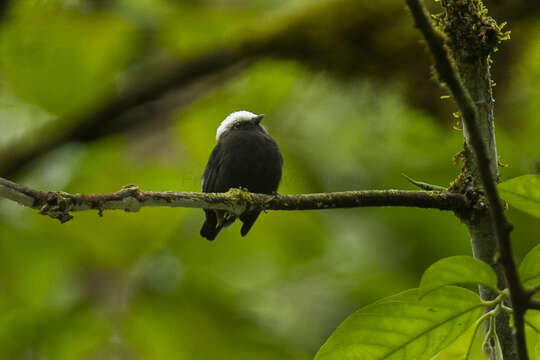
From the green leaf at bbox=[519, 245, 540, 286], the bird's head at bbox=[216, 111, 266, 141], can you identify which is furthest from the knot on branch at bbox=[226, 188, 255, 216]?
the bird's head at bbox=[216, 111, 266, 141]

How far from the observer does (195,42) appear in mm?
3938

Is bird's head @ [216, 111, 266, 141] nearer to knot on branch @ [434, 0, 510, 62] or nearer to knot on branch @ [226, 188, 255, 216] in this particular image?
knot on branch @ [226, 188, 255, 216]

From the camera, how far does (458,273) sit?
1001 millimetres

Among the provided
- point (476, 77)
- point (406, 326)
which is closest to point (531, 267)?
point (406, 326)

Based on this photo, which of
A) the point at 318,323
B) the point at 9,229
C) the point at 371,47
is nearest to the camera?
the point at 9,229

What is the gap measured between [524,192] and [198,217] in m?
2.47

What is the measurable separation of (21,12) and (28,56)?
25 centimetres

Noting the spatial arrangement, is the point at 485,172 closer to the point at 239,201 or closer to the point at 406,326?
the point at 406,326

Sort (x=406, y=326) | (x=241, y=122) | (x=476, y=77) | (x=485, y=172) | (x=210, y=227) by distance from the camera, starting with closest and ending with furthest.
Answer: (x=485, y=172) → (x=406, y=326) → (x=476, y=77) → (x=210, y=227) → (x=241, y=122)

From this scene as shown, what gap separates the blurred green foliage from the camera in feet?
9.56

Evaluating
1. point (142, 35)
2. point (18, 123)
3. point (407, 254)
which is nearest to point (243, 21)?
point (142, 35)

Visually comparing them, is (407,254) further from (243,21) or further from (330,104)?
(243,21)

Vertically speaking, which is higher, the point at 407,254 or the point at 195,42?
the point at 195,42

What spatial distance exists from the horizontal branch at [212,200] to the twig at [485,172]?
1.77 feet
